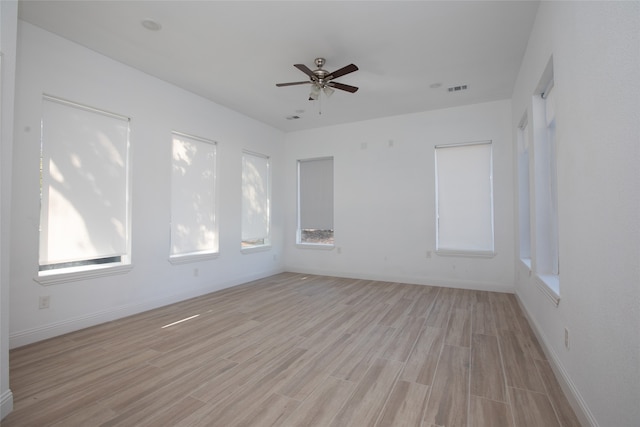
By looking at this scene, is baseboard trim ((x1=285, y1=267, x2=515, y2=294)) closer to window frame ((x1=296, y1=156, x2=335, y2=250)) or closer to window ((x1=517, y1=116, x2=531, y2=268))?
window frame ((x1=296, y1=156, x2=335, y2=250))

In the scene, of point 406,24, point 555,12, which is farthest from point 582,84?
point 406,24

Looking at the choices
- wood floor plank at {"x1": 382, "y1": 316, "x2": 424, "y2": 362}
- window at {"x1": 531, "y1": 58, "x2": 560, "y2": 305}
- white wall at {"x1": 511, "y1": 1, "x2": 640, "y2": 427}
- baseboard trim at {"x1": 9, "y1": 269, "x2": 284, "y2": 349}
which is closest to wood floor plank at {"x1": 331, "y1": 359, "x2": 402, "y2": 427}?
wood floor plank at {"x1": 382, "y1": 316, "x2": 424, "y2": 362}

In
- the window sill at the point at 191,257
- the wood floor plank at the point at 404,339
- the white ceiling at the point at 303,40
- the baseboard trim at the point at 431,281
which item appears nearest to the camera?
the wood floor plank at the point at 404,339

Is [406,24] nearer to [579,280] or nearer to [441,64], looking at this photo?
[441,64]

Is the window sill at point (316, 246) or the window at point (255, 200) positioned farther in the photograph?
the window sill at point (316, 246)

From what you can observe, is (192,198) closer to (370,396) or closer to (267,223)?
(267,223)

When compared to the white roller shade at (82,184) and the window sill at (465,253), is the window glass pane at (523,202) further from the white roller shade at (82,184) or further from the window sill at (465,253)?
the white roller shade at (82,184)

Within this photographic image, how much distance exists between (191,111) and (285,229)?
3.26 metres

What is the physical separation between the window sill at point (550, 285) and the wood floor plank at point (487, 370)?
688 millimetres

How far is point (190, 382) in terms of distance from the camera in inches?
88.3

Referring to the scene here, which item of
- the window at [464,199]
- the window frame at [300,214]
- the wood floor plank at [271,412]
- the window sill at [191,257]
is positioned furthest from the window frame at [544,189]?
the window sill at [191,257]

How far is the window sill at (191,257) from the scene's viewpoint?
173 inches

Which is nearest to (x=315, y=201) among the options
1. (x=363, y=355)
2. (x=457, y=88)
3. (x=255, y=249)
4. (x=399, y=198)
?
(x=255, y=249)

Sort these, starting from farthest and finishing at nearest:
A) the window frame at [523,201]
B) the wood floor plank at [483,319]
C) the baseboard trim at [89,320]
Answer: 1. the window frame at [523,201]
2. the wood floor plank at [483,319]
3. the baseboard trim at [89,320]
